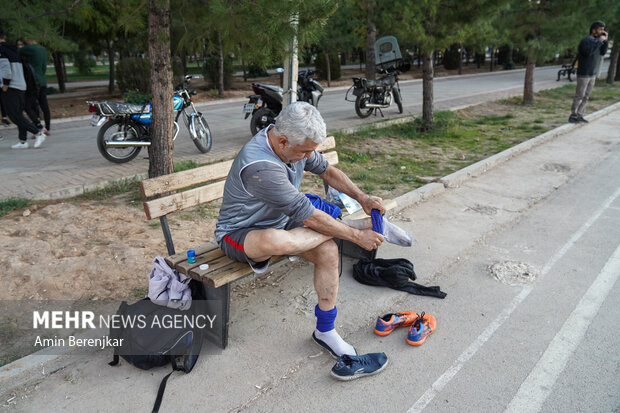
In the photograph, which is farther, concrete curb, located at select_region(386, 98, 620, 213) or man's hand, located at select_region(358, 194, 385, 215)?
concrete curb, located at select_region(386, 98, 620, 213)

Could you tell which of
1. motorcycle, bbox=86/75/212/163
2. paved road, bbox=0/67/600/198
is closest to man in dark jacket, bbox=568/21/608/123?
paved road, bbox=0/67/600/198

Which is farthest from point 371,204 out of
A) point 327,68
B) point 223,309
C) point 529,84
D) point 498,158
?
point 327,68

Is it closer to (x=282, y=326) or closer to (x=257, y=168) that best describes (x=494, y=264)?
(x=282, y=326)

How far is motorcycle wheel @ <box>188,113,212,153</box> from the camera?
26.3ft

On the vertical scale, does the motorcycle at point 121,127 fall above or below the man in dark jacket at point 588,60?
below

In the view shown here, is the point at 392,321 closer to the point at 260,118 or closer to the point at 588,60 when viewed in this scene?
the point at 260,118

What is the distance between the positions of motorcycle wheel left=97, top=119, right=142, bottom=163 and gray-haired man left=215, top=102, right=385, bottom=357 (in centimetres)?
481

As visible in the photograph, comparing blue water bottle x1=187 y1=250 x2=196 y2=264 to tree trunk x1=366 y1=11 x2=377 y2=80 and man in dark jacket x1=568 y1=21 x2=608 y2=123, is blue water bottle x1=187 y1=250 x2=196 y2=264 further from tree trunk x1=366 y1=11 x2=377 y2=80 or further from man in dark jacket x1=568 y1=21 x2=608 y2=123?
tree trunk x1=366 y1=11 x2=377 y2=80

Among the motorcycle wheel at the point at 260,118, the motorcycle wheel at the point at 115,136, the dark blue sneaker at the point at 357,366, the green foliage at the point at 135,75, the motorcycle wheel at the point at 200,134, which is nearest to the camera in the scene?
the dark blue sneaker at the point at 357,366

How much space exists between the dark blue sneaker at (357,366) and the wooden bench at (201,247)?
0.77 m

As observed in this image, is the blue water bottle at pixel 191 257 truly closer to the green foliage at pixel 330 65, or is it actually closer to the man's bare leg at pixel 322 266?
the man's bare leg at pixel 322 266

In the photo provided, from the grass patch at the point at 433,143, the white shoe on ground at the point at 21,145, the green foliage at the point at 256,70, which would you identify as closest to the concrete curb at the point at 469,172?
the grass patch at the point at 433,143

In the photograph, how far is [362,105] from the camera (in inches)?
483

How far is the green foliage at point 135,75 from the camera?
55.2 feet
